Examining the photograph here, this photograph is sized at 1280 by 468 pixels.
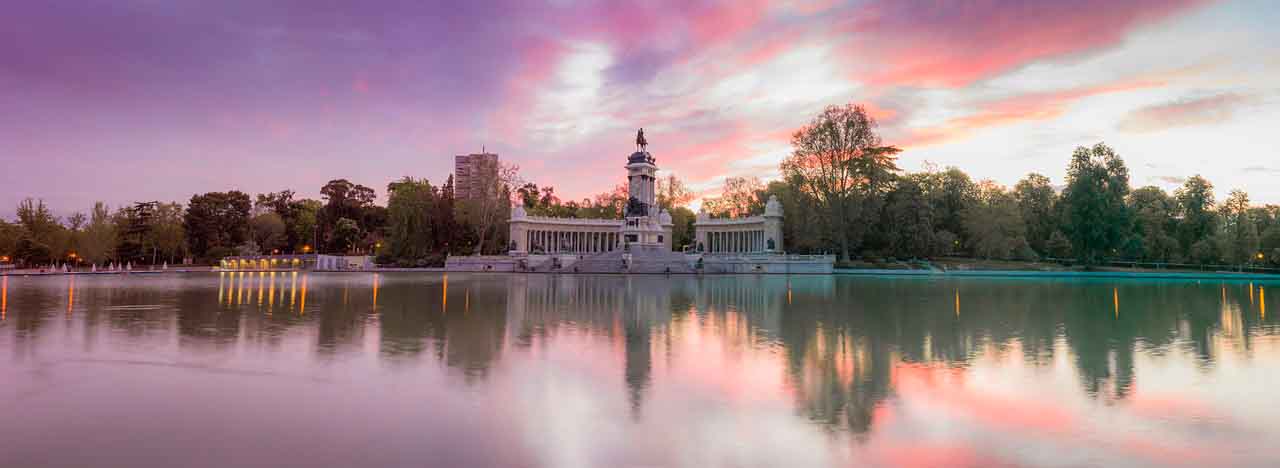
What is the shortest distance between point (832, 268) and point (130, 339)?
175 feet

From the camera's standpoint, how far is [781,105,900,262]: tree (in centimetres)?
6341

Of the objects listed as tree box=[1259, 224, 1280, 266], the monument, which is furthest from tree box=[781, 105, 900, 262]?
tree box=[1259, 224, 1280, 266]

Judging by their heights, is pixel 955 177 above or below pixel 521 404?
above

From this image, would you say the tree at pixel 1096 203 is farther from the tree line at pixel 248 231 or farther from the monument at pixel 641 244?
the tree line at pixel 248 231

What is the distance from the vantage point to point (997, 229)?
65.4 meters

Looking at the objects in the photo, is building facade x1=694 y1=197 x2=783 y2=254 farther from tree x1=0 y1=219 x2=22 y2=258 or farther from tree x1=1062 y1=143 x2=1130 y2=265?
tree x1=0 y1=219 x2=22 y2=258

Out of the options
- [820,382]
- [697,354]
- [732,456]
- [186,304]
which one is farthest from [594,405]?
[186,304]

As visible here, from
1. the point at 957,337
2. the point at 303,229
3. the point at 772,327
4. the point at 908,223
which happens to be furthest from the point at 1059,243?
the point at 303,229

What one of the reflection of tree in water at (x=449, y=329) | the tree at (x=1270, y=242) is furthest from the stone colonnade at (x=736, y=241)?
the reflection of tree in water at (x=449, y=329)

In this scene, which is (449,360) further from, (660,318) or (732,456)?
(660,318)

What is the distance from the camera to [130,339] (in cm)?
1531

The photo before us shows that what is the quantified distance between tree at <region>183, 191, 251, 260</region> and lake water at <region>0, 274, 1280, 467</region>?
76.0m

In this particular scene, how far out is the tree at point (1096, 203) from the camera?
198ft

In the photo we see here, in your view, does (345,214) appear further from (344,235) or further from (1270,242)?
(1270,242)
